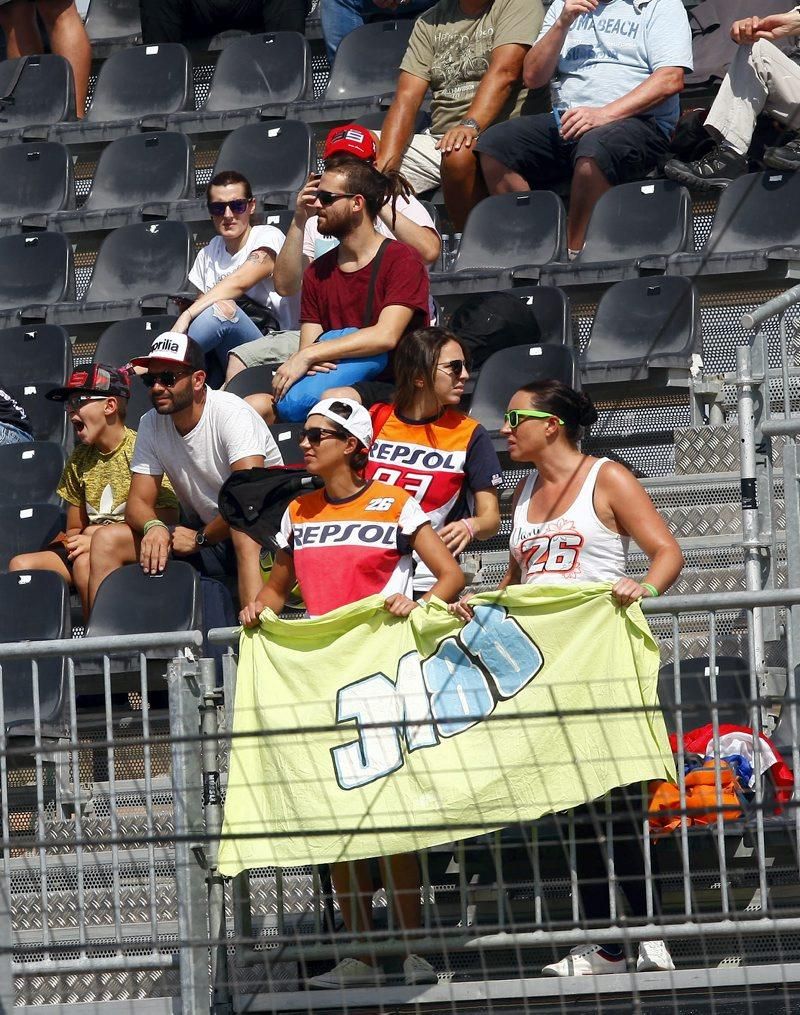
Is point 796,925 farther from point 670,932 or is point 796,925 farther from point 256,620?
point 256,620

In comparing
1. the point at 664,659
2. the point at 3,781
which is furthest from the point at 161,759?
the point at 664,659

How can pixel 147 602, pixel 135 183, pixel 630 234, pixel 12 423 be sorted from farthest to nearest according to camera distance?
pixel 135 183
pixel 630 234
pixel 12 423
pixel 147 602

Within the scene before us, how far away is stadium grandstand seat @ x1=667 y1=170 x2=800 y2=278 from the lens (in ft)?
25.4

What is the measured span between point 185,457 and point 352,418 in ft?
4.00

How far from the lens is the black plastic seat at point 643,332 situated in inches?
283

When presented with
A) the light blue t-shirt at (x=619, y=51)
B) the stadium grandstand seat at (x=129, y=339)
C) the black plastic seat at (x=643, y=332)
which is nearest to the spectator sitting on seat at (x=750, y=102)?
the light blue t-shirt at (x=619, y=51)

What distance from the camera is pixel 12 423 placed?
7.55m

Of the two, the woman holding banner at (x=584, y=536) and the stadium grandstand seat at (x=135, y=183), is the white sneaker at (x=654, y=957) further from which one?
the stadium grandstand seat at (x=135, y=183)

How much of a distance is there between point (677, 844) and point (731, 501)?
2.26 metres

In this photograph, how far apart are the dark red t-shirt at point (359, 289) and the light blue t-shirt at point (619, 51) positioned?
2350mm

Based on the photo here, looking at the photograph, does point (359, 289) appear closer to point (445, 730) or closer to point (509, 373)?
point (509, 373)

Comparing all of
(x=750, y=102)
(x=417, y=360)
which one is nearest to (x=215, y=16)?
(x=750, y=102)

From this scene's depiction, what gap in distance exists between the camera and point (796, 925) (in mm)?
4383

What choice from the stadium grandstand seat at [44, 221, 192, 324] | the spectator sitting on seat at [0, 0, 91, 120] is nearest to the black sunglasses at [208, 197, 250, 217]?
the stadium grandstand seat at [44, 221, 192, 324]
